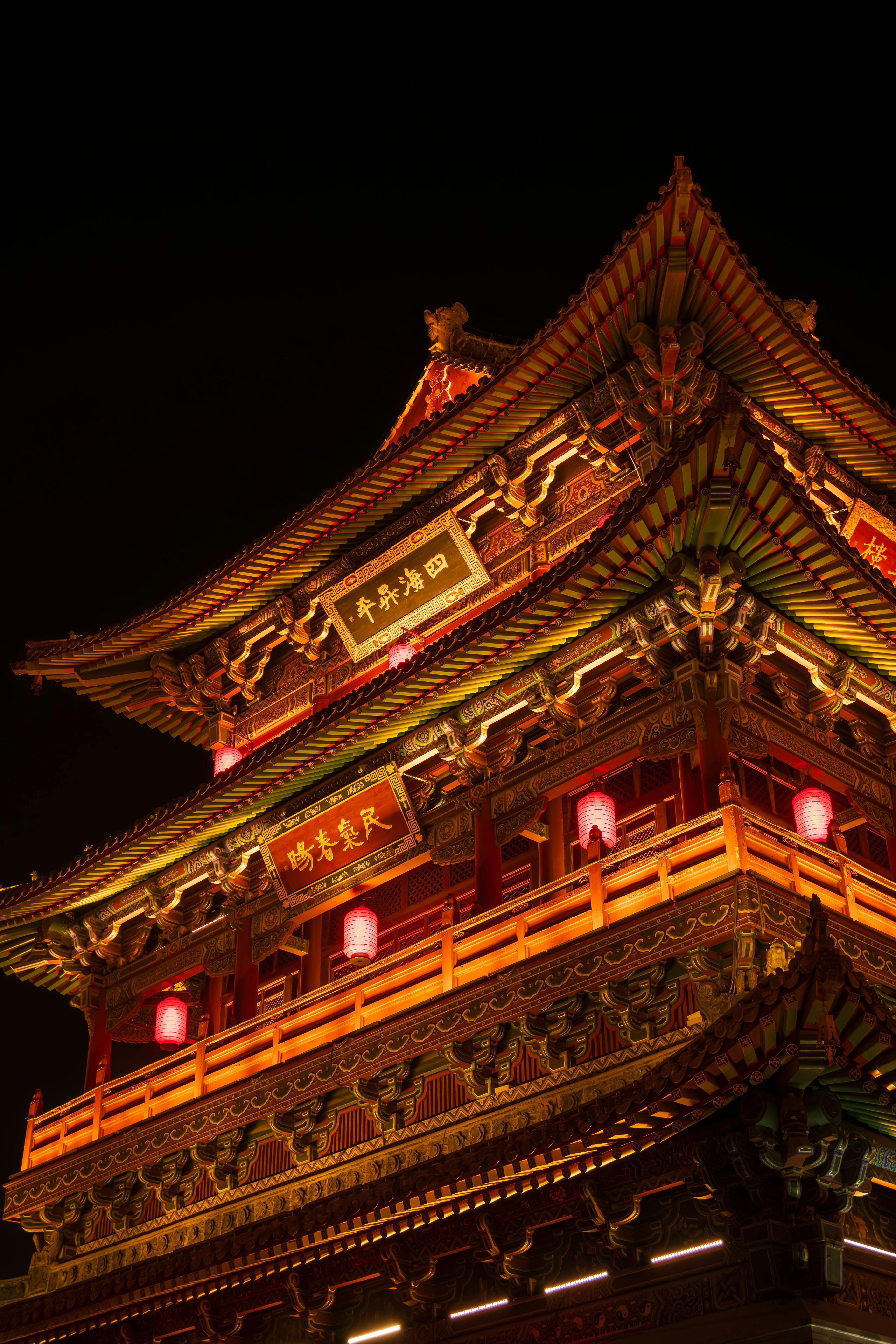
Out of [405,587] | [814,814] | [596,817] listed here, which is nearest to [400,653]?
[405,587]

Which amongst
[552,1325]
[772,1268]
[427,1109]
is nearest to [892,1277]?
[772,1268]

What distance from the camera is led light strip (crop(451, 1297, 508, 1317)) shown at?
9797 mm

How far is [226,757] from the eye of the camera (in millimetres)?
17359

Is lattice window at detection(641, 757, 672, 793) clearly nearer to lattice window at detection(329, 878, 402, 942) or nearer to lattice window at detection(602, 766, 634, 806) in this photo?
lattice window at detection(602, 766, 634, 806)

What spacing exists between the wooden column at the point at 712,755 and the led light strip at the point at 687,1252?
3255 millimetres

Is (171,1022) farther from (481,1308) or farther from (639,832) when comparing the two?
(481,1308)

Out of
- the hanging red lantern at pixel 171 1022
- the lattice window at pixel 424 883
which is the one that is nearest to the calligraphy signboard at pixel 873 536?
the lattice window at pixel 424 883

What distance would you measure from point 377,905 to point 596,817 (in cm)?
420

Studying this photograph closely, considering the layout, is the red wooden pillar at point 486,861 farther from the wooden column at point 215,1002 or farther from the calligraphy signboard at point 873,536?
the calligraphy signboard at point 873,536

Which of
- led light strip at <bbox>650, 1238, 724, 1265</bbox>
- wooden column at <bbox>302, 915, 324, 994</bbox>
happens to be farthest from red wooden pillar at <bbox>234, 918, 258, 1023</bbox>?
led light strip at <bbox>650, 1238, 724, 1265</bbox>

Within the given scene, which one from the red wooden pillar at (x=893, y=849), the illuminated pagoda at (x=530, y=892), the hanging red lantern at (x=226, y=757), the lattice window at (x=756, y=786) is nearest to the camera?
the illuminated pagoda at (x=530, y=892)

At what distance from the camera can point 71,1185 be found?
14750mm

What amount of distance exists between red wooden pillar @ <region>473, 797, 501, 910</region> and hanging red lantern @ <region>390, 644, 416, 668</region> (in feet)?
9.84

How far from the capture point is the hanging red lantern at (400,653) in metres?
15.3
